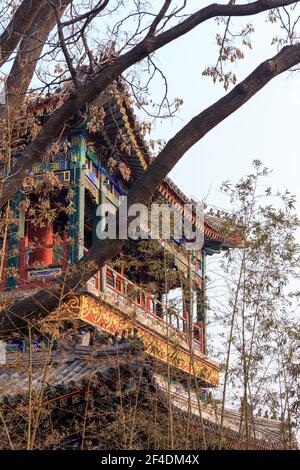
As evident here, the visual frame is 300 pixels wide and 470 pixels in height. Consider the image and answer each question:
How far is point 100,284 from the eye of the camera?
10.9 metres

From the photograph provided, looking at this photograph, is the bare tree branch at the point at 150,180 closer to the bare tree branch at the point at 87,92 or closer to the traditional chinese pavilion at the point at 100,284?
the traditional chinese pavilion at the point at 100,284

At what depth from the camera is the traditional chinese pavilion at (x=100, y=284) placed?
620cm

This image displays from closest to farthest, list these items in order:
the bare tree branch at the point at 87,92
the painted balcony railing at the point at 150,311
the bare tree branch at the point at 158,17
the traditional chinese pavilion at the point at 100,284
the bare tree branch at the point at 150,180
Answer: the bare tree branch at the point at 150,180 → the bare tree branch at the point at 87,92 → the bare tree branch at the point at 158,17 → the painted balcony railing at the point at 150,311 → the traditional chinese pavilion at the point at 100,284

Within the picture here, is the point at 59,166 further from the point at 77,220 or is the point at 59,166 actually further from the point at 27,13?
the point at 27,13

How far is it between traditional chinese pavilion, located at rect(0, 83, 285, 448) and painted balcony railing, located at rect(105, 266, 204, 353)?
2 centimetres

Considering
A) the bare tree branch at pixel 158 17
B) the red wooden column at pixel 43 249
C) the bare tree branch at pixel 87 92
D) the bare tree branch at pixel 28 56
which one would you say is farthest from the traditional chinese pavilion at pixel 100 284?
the bare tree branch at pixel 158 17

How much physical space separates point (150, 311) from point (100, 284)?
1296 millimetres

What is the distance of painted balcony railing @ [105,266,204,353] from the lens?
5973 mm

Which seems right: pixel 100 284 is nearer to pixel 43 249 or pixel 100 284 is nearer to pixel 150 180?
pixel 43 249

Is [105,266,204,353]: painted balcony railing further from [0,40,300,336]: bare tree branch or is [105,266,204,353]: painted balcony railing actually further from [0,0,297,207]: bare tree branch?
[0,0,297,207]: bare tree branch

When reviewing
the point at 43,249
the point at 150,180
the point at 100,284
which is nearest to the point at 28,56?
the point at 150,180

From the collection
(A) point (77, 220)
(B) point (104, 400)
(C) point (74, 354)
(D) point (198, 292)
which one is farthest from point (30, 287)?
(D) point (198, 292)

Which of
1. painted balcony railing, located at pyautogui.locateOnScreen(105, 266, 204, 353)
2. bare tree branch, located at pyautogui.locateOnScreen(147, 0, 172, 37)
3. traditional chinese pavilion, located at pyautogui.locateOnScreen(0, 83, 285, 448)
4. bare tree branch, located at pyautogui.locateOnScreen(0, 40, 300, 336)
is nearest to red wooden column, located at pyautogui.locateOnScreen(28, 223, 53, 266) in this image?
traditional chinese pavilion, located at pyautogui.locateOnScreen(0, 83, 285, 448)

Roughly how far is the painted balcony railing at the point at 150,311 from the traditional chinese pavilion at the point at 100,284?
17 millimetres
